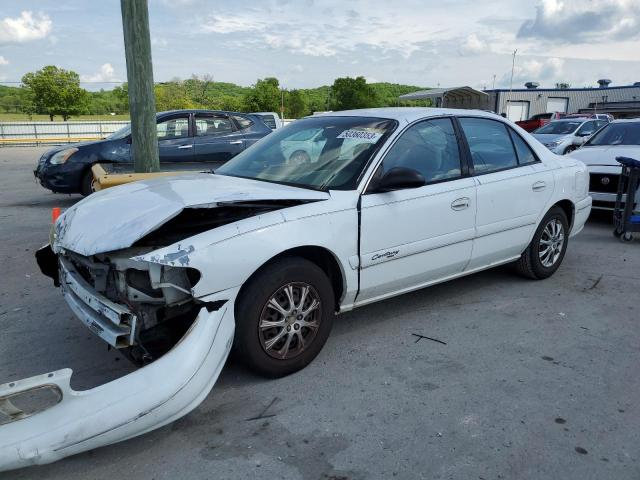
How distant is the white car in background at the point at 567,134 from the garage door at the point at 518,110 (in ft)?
121

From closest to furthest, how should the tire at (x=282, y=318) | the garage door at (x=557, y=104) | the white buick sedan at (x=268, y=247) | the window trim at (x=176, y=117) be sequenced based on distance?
the white buick sedan at (x=268, y=247) < the tire at (x=282, y=318) < the window trim at (x=176, y=117) < the garage door at (x=557, y=104)

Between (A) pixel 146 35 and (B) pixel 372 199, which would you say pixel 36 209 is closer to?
(A) pixel 146 35

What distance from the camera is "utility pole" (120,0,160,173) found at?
5.68 m

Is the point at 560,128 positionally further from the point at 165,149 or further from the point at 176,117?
the point at 165,149

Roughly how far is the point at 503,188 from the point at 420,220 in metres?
1.06

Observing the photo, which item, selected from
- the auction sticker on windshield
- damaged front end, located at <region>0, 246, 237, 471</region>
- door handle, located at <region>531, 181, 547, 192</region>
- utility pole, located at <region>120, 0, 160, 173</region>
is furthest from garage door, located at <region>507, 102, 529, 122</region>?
damaged front end, located at <region>0, 246, 237, 471</region>

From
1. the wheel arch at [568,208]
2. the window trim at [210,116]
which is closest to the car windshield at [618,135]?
the wheel arch at [568,208]

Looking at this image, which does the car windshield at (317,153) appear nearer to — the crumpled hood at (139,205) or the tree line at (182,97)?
the crumpled hood at (139,205)

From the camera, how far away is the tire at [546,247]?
4992 millimetres

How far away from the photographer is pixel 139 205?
3217mm

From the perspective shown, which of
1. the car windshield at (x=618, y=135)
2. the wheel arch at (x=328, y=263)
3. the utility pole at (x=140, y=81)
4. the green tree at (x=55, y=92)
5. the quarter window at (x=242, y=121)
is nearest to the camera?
the wheel arch at (x=328, y=263)

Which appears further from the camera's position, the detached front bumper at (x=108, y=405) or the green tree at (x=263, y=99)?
the green tree at (x=263, y=99)

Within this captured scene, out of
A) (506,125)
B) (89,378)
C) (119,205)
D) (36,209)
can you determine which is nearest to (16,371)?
(89,378)

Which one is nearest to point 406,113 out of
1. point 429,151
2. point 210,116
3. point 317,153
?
point 429,151
